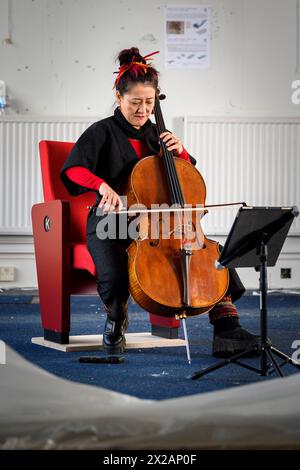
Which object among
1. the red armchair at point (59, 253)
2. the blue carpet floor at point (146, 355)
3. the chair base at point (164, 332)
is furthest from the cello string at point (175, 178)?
the chair base at point (164, 332)

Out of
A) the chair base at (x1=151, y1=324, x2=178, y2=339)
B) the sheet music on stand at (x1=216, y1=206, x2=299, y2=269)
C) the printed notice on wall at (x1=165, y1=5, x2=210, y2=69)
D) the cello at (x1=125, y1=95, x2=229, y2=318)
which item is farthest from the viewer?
the printed notice on wall at (x1=165, y1=5, x2=210, y2=69)

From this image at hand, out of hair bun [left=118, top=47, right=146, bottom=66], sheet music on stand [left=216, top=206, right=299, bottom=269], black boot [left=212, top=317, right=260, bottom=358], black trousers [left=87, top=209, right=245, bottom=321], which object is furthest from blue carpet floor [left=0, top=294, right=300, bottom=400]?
hair bun [left=118, top=47, right=146, bottom=66]

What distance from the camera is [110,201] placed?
2.28 metres

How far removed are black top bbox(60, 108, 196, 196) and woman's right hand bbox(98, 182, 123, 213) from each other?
153 mm

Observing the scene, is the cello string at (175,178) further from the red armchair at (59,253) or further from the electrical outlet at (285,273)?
the electrical outlet at (285,273)

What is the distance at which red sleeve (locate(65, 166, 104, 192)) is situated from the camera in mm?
2375

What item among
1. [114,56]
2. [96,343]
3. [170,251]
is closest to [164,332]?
[96,343]

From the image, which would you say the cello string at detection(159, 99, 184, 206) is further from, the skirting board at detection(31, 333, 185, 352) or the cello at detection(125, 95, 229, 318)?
the skirting board at detection(31, 333, 185, 352)

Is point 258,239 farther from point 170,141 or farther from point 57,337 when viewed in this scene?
point 57,337

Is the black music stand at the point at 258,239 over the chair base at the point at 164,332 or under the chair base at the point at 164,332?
over

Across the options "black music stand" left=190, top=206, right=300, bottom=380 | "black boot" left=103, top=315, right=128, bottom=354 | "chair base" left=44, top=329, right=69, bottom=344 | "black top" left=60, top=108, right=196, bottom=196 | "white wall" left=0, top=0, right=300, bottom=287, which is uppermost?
"white wall" left=0, top=0, right=300, bottom=287

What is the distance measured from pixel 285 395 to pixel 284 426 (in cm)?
4

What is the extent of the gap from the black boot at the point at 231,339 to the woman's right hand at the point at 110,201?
0.48 meters

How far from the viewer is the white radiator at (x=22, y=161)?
438cm
